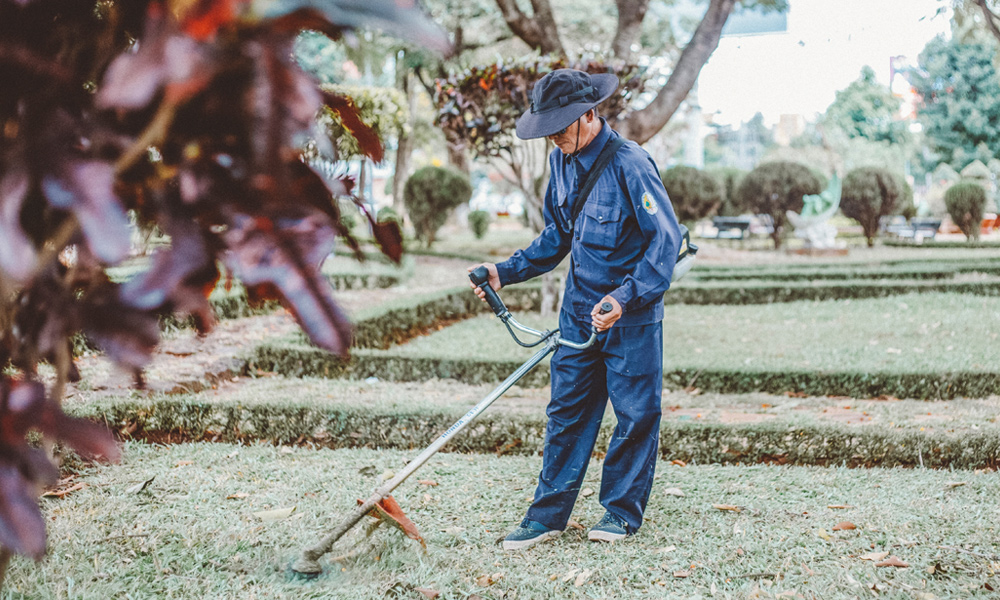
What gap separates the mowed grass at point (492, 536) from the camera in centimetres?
263

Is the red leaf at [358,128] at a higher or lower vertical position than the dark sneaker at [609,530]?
higher

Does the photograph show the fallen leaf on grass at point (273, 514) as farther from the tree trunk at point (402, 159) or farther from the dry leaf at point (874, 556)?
the tree trunk at point (402, 159)

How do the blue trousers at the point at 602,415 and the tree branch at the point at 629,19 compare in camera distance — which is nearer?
the blue trousers at the point at 602,415

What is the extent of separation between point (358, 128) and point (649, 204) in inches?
72.1

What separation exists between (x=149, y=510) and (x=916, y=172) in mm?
48844

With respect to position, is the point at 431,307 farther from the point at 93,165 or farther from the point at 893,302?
the point at 93,165

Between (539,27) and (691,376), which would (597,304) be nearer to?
(691,376)

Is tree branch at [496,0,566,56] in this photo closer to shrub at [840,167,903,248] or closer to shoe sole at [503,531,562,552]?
shoe sole at [503,531,562,552]

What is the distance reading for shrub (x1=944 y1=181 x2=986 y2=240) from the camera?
20.2 m

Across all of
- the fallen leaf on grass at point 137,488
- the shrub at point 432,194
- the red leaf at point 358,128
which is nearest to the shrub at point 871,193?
the shrub at point 432,194

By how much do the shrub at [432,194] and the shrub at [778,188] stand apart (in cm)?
652

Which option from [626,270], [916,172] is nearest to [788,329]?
[626,270]

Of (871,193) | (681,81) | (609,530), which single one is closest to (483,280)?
(609,530)

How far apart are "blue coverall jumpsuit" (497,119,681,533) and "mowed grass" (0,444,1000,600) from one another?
226 millimetres
